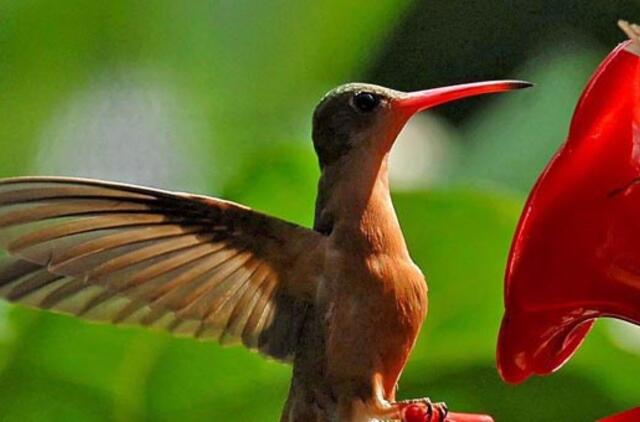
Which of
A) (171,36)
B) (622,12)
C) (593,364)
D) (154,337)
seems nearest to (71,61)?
(171,36)

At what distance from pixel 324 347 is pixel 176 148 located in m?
1.20

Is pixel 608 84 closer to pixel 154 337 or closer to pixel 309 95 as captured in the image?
pixel 154 337

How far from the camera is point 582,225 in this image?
5.22ft

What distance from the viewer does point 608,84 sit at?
62.2 inches

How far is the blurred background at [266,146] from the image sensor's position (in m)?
2.50

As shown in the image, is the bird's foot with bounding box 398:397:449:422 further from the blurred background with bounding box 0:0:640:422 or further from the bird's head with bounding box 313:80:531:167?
the blurred background with bounding box 0:0:640:422

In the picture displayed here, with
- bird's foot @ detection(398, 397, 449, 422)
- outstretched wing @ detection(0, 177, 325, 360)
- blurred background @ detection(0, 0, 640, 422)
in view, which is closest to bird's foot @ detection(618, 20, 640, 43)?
bird's foot @ detection(398, 397, 449, 422)

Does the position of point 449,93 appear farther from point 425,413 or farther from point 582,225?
point 425,413

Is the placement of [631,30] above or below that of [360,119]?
above

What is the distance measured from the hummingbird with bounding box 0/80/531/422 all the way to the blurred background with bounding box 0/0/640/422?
19.0 inches

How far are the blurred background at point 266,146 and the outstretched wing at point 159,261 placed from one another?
48 cm

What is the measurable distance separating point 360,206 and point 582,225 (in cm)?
42

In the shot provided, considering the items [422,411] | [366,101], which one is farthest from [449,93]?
[422,411]

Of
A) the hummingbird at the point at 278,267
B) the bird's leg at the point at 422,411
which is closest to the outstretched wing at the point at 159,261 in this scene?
the hummingbird at the point at 278,267
